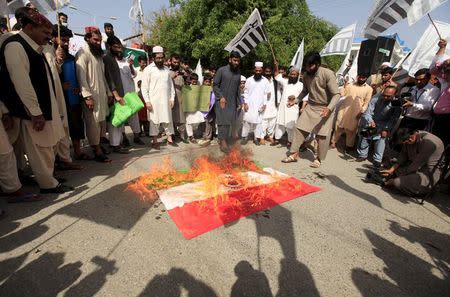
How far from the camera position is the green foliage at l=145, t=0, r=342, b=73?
13.2m

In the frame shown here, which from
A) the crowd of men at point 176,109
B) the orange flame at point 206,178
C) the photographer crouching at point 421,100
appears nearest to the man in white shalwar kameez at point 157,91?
the crowd of men at point 176,109

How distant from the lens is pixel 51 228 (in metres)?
2.85

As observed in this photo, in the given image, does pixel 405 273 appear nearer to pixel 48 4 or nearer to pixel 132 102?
pixel 132 102

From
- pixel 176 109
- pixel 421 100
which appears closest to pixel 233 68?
pixel 176 109

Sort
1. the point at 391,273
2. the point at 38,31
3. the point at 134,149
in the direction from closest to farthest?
the point at 391,273 → the point at 38,31 → the point at 134,149

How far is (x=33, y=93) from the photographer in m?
3.05

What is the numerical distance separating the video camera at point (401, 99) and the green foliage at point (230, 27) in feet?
28.8

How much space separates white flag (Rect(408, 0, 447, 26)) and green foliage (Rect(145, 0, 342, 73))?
9065 millimetres

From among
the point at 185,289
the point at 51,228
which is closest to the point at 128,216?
the point at 51,228

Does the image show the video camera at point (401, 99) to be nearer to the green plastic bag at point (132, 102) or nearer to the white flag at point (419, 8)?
the white flag at point (419, 8)

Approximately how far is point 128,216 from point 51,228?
80 cm

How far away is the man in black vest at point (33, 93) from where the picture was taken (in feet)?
9.64

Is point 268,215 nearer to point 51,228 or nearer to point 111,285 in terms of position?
point 111,285

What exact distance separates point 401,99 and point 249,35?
13.0 ft
